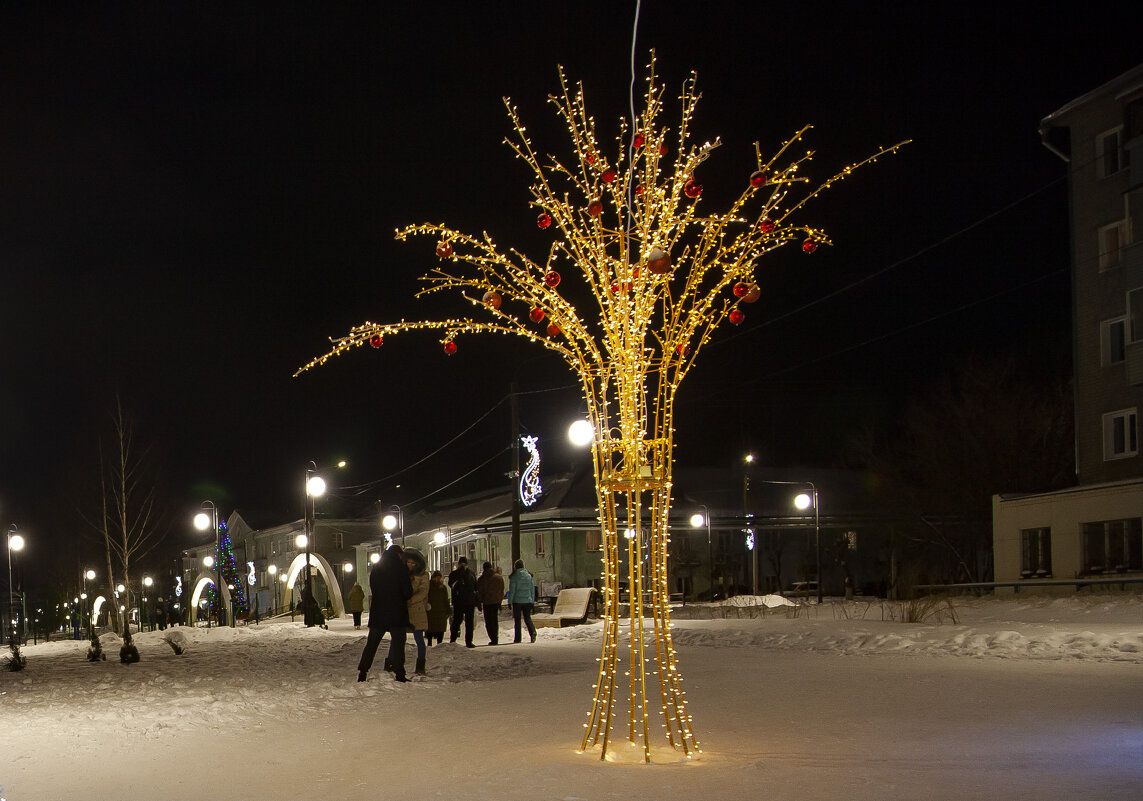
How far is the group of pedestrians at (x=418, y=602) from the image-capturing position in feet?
46.1

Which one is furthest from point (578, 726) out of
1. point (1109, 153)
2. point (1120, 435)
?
point (1109, 153)

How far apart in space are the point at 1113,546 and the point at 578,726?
2640 cm

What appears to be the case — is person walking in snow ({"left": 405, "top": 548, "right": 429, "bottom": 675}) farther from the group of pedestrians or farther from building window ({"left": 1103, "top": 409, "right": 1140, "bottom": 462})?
building window ({"left": 1103, "top": 409, "right": 1140, "bottom": 462})

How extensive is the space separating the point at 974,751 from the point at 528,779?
3129mm

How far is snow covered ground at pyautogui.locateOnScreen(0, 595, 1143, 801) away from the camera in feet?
23.7

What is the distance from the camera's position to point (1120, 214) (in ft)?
113

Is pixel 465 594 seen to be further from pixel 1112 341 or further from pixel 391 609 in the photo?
pixel 1112 341

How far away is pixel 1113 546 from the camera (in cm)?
3180

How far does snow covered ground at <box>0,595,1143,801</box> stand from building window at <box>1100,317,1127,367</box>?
18.3 m

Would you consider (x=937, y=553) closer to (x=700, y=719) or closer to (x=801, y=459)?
(x=801, y=459)

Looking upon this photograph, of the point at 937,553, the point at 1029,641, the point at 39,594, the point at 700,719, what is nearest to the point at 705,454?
the point at 937,553

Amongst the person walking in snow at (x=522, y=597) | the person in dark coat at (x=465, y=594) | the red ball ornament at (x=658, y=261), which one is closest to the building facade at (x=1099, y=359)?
the person walking in snow at (x=522, y=597)

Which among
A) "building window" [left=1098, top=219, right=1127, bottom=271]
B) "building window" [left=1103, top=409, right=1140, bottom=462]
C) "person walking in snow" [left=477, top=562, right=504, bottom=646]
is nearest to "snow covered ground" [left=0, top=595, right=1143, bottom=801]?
"person walking in snow" [left=477, top=562, right=504, bottom=646]

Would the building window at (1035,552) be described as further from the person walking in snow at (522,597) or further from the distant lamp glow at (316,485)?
the distant lamp glow at (316,485)
